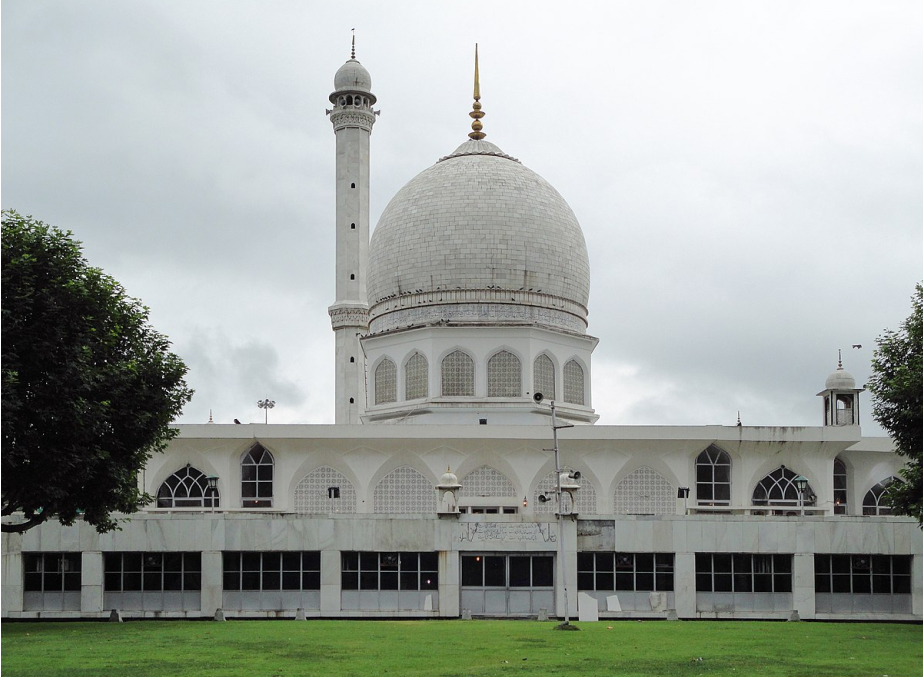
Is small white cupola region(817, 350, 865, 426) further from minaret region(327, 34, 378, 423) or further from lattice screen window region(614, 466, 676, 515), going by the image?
minaret region(327, 34, 378, 423)

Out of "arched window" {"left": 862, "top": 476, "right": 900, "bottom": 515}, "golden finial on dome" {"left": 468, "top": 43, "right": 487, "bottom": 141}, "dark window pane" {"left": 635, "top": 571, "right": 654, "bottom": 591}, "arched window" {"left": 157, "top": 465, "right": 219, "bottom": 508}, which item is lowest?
"dark window pane" {"left": 635, "top": 571, "right": 654, "bottom": 591}

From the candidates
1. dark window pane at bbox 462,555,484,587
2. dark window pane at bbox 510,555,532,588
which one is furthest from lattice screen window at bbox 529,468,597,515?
dark window pane at bbox 462,555,484,587

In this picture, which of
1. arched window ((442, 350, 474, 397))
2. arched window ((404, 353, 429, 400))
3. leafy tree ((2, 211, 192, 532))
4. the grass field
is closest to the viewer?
the grass field

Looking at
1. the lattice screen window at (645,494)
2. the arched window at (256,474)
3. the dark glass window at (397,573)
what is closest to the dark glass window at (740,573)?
the lattice screen window at (645,494)

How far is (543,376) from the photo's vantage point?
1999 inches

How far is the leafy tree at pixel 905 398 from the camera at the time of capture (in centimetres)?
3381

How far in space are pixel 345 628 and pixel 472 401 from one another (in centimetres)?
1846

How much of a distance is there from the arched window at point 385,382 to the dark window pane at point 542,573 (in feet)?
43.2

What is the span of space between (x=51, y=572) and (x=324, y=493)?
36.9ft

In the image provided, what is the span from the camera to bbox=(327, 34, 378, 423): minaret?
60781 mm

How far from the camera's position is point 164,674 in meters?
21.1

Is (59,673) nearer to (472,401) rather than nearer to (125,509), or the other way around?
(125,509)

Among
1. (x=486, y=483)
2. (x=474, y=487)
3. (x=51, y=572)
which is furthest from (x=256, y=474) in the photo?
(x=51, y=572)

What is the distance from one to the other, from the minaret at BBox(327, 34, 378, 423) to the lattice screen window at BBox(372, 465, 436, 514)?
40.5 ft
